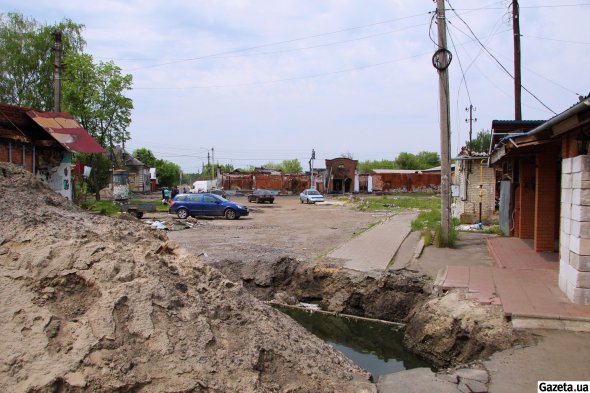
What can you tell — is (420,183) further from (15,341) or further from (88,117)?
(15,341)

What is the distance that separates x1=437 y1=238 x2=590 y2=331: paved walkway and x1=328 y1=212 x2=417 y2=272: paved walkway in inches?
76.4

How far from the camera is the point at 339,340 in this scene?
775 centimetres

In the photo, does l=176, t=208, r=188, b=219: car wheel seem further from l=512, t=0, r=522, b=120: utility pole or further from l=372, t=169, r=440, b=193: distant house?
l=372, t=169, r=440, b=193: distant house

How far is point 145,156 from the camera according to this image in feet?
242

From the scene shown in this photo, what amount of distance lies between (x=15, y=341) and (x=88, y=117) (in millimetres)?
35626

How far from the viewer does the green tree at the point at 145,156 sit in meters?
73.5

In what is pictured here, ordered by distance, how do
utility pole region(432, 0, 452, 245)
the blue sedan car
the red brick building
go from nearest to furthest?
utility pole region(432, 0, 452, 245), the blue sedan car, the red brick building

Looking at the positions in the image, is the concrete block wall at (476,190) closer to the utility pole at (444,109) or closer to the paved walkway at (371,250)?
the paved walkway at (371,250)

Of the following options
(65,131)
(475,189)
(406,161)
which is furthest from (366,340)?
(406,161)

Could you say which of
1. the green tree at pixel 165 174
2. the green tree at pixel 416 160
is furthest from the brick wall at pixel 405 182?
the green tree at pixel 165 174

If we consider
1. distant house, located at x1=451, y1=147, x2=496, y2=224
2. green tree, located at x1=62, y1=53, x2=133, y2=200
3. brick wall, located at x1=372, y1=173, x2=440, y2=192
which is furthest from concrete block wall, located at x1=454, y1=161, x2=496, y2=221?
brick wall, located at x1=372, y1=173, x2=440, y2=192

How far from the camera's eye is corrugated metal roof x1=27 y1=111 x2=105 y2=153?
1308 cm

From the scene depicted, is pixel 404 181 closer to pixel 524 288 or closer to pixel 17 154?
pixel 17 154

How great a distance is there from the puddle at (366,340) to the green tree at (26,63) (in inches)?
1352
